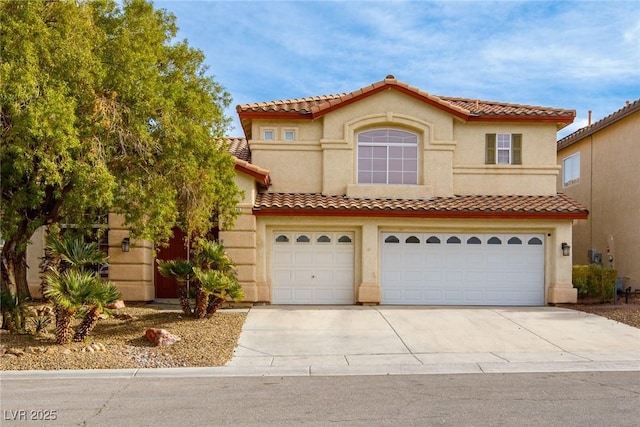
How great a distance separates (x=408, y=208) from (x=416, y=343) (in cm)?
541

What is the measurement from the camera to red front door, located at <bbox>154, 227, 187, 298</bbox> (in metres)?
16.7

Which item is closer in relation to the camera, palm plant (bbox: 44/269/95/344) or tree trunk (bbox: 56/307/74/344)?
palm plant (bbox: 44/269/95/344)

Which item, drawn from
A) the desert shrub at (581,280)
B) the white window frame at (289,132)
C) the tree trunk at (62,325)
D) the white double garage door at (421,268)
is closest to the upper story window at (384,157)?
the white double garage door at (421,268)

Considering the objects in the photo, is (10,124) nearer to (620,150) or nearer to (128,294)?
(128,294)

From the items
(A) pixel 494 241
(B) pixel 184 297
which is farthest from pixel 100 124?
(A) pixel 494 241

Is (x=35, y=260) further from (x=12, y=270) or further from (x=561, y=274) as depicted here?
(x=561, y=274)

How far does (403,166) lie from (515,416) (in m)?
11.5

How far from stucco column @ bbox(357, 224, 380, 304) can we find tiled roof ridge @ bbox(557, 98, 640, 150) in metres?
9.55

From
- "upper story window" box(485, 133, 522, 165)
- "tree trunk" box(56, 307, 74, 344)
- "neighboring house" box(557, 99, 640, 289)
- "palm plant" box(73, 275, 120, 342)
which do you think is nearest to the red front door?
"palm plant" box(73, 275, 120, 342)

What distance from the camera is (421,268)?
54.5 feet

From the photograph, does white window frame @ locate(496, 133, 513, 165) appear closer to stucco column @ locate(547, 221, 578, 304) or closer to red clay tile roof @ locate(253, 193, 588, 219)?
red clay tile roof @ locate(253, 193, 588, 219)

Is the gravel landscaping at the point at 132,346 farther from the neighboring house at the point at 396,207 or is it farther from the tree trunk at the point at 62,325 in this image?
the neighboring house at the point at 396,207

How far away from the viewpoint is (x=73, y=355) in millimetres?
9844

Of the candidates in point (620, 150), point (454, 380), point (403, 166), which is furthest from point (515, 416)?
point (620, 150)
